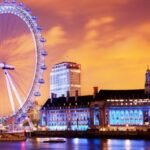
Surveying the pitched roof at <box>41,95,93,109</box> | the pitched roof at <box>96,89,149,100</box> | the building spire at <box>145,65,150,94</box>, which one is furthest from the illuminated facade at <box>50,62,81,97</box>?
the building spire at <box>145,65,150,94</box>

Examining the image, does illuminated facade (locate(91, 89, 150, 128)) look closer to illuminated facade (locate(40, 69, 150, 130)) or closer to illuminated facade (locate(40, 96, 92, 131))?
illuminated facade (locate(40, 69, 150, 130))

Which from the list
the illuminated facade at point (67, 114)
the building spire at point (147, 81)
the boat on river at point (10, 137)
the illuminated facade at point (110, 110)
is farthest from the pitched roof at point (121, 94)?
the boat on river at point (10, 137)

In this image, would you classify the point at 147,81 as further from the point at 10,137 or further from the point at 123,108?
the point at 10,137

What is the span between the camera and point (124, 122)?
8162 cm

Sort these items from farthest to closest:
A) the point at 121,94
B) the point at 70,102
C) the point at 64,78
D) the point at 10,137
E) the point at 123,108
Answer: the point at 64,78 < the point at 70,102 < the point at 121,94 < the point at 123,108 < the point at 10,137

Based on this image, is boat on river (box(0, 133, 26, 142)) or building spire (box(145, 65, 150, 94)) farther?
building spire (box(145, 65, 150, 94))

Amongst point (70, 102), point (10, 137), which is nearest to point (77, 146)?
point (10, 137)

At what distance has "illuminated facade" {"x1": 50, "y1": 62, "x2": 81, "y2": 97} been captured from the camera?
414 ft

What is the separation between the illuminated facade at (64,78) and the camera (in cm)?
12619

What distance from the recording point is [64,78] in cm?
12694

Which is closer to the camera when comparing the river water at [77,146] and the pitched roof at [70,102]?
the river water at [77,146]

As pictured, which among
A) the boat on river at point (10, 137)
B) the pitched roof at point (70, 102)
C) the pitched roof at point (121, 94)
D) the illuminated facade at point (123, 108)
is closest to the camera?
the boat on river at point (10, 137)

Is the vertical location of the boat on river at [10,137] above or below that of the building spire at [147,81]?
below

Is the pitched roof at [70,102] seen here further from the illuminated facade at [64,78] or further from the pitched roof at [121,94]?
the illuminated facade at [64,78]
